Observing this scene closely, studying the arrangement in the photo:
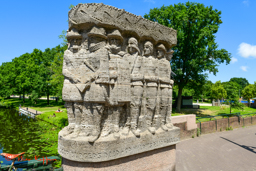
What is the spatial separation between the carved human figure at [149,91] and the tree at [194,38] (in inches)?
521

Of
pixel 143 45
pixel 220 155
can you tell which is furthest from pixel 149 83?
pixel 220 155

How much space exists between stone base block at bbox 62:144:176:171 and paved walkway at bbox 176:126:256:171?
1.14 m

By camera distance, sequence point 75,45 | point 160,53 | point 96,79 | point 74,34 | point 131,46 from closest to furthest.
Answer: point 96,79
point 74,34
point 75,45
point 131,46
point 160,53

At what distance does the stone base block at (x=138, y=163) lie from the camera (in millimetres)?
4139

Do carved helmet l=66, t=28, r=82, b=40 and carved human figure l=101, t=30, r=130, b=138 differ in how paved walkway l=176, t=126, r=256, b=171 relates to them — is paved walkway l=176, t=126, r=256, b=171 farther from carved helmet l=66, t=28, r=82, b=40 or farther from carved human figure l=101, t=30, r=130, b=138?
carved helmet l=66, t=28, r=82, b=40

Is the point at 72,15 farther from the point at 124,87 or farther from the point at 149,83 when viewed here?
the point at 149,83

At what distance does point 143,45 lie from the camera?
17.8 ft

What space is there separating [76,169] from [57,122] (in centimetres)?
1117

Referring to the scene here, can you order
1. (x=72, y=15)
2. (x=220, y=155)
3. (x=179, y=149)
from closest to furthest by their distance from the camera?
(x=72, y=15) → (x=220, y=155) → (x=179, y=149)

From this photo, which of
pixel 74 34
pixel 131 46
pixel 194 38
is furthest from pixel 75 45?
pixel 194 38

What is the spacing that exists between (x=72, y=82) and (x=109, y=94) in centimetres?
102

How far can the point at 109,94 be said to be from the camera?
4406 mm

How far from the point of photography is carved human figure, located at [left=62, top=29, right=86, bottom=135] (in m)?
4.28

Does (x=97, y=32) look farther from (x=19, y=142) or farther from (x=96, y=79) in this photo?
(x=19, y=142)
